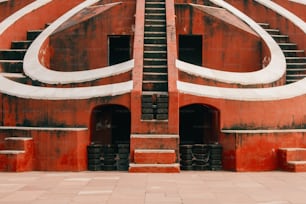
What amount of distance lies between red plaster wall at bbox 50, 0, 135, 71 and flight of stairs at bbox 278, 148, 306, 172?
5050 millimetres

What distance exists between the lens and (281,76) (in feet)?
32.1

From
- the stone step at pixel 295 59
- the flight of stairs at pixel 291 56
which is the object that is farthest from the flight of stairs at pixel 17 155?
the stone step at pixel 295 59

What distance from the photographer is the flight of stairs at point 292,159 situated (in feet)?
25.4

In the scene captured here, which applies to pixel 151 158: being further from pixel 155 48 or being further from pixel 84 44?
pixel 84 44

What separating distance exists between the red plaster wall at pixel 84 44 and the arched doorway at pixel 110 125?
82.8 inches

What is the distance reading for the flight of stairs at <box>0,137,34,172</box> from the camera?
25.5ft

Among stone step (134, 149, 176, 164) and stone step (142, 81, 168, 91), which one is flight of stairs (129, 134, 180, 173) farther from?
stone step (142, 81, 168, 91)

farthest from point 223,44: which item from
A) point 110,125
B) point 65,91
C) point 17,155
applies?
point 17,155

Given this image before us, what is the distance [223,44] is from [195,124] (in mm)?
2694

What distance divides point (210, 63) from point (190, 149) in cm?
383

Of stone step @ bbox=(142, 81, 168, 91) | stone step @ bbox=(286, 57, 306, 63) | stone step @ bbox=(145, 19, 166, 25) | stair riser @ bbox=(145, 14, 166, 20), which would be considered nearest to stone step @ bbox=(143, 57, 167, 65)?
stone step @ bbox=(142, 81, 168, 91)
